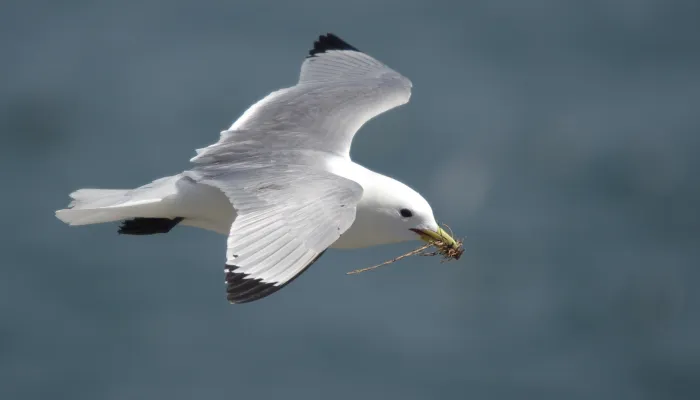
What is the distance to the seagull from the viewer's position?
5.09m

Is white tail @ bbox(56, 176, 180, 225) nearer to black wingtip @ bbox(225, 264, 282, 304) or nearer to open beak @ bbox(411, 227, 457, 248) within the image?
open beak @ bbox(411, 227, 457, 248)

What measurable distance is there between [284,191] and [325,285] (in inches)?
337

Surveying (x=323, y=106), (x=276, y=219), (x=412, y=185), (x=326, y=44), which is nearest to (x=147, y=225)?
(x=323, y=106)

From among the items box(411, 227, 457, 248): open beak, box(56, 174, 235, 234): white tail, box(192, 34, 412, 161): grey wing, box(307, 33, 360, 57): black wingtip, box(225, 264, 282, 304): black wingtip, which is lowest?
box(225, 264, 282, 304): black wingtip

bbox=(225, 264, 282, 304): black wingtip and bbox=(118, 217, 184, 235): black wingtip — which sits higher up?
bbox=(118, 217, 184, 235): black wingtip

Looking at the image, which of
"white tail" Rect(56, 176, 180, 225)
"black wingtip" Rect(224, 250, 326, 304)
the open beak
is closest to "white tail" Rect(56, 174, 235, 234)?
"white tail" Rect(56, 176, 180, 225)

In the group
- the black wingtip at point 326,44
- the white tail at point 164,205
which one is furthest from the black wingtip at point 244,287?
the black wingtip at point 326,44

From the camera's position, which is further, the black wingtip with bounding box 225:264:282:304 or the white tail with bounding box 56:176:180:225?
the white tail with bounding box 56:176:180:225

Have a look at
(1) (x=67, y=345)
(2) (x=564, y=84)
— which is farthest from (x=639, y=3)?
(1) (x=67, y=345)

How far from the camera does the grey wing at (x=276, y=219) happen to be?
4.89 metres

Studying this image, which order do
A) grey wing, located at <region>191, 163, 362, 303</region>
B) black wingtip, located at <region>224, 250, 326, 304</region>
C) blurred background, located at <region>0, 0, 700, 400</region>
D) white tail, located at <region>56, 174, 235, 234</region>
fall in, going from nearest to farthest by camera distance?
black wingtip, located at <region>224, 250, 326, 304</region>
grey wing, located at <region>191, 163, 362, 303</region>
white tail, located at <region>56, 174, 235, 234</region>
blurred background, located at <region>0, 0, 700, 400</region>

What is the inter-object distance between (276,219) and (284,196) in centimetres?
22

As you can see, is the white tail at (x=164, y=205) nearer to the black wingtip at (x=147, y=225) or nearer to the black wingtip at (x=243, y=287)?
the black wingtip at (x=147, y=225)

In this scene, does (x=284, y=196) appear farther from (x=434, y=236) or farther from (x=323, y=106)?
(x=323, y=106)
